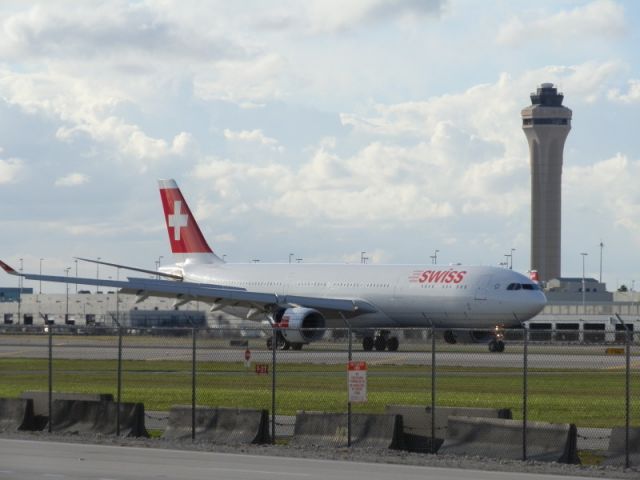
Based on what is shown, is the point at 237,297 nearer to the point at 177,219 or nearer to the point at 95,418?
the point at 177,219

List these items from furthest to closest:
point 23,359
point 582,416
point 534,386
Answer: point 23,359
point 534,386
point 582,416

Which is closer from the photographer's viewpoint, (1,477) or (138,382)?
(1,477)

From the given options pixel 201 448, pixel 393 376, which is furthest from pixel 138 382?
pixel 201 448

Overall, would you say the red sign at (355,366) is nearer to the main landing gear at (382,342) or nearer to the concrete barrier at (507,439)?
the concrete barrier at (507,439)

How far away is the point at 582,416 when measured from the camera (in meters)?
28.9

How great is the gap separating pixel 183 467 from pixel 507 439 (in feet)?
16.2

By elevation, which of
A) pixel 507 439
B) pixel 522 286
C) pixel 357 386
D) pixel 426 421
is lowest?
pixel 507 439

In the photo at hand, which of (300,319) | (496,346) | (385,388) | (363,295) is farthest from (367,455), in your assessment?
(363,295)

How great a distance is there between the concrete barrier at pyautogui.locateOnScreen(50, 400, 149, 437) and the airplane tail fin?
51881mm

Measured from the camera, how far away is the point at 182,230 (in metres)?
78.5

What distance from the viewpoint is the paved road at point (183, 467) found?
59.3 ft

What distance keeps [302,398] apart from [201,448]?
10948 millimetres

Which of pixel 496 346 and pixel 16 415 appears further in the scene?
pixel 496 346

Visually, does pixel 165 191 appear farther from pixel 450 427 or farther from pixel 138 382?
pixel 450 427
